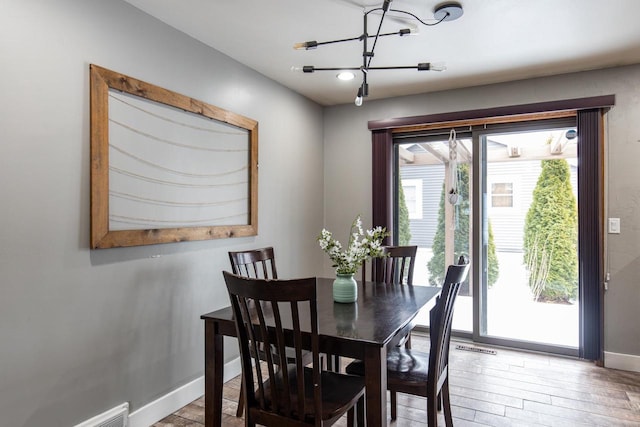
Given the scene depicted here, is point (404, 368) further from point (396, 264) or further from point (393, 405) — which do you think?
point (396, 264)

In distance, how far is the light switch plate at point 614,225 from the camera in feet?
10.4

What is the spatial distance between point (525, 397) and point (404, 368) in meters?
1.28

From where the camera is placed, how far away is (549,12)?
7.59 feet

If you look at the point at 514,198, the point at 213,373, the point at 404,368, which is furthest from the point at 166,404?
the point at 514,198

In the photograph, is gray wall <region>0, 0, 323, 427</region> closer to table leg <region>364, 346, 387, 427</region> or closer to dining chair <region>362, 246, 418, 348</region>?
dining chair <region>362, 246, 418, 348</region>

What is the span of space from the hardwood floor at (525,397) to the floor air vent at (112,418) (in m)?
0.24

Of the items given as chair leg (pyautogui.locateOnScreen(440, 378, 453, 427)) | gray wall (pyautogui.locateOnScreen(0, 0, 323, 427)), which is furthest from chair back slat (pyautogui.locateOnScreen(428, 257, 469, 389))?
gray wall (pyautogui.locateOnScreen(0, 0, 323, 427))

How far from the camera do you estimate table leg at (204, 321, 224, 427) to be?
6.08 feet

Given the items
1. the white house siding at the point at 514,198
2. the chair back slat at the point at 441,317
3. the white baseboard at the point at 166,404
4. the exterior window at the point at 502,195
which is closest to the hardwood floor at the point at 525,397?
the white baseboard at the point at 166,404

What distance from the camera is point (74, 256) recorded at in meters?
1.94

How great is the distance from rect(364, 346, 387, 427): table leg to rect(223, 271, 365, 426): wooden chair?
5.6 inches

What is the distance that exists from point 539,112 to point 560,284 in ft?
5.01

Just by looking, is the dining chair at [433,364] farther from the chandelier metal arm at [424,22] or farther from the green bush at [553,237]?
the green bush at [553,237]

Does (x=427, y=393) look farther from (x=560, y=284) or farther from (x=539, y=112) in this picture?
(x=539, y=112)
